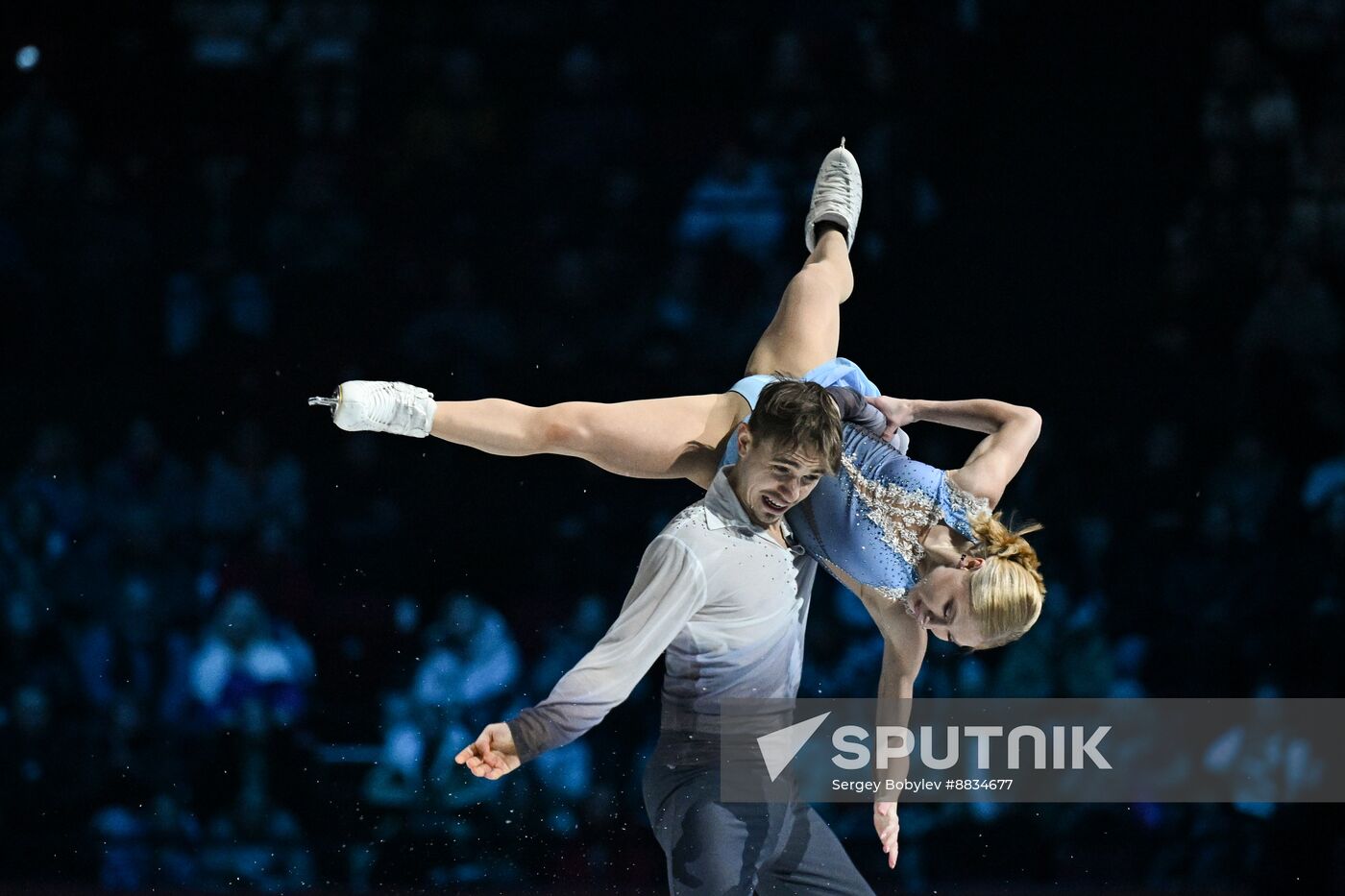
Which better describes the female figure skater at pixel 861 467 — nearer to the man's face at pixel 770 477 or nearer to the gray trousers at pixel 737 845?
the man's face at pixel 770 477

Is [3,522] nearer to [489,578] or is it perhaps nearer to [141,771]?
[141,771]

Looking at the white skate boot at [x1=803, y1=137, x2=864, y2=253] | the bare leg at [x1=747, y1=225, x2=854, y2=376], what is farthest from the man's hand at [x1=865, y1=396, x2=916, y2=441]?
the white skate boot at [x1=803, y1=137, x2=864, y2=253]

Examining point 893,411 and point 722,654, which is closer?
point 722,654

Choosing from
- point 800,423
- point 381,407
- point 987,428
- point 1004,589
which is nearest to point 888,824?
point 1004,589

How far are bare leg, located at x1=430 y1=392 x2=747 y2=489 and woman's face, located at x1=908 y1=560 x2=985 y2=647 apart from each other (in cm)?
63

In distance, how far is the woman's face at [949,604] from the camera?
344cm

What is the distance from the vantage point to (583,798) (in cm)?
525

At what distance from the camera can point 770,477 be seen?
3.43m

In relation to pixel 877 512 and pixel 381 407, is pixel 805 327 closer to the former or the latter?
pixel 877 512

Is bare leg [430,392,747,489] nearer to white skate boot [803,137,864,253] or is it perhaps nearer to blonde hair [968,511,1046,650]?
blonde hair [968,511,1046,650]

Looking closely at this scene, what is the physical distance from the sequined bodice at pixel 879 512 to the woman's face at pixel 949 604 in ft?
0.22

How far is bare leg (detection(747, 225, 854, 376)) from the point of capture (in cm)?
406

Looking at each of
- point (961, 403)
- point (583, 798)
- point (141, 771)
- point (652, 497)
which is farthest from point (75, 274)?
point (961, 403)

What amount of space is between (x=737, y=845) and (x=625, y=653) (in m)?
0.47
